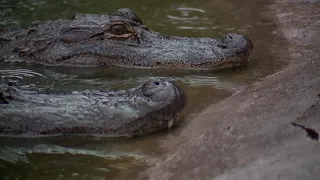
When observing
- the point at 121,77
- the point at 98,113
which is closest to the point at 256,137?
the point at 98,113

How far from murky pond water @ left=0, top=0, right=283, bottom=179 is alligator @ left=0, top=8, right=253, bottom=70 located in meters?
0.12

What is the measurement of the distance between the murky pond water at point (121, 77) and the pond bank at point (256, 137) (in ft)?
0.81

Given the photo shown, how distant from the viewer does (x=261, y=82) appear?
559cm

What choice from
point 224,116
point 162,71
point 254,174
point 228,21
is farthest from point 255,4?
point 254,174

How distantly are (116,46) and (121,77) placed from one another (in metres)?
0.48

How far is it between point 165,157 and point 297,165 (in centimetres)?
113

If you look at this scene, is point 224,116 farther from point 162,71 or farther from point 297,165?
point 162,71

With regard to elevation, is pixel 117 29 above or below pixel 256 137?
above

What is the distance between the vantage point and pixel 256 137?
12.2 ft

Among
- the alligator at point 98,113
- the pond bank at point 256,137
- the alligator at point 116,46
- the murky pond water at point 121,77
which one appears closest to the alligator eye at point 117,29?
the alligator at point 116,46

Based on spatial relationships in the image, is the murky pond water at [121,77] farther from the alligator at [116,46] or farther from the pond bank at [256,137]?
the pond bank at [256,137]

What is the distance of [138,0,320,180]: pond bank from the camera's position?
3.23 m

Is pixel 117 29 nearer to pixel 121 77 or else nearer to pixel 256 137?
pixel 121 77

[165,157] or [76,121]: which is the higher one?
[76,121]
